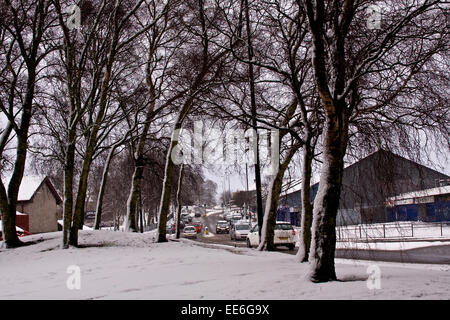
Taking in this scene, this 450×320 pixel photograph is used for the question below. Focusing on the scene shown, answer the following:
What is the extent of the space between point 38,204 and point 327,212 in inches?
1759

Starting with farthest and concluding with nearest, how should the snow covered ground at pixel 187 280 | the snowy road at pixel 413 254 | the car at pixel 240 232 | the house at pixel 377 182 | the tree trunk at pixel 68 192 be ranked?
the car at pixel 240 232 < the snowy road at pixel 413 254 < the tree trunk at pixel 68 192 < the house at pixel 377 182 < the snow covered ground at pixel 187 280

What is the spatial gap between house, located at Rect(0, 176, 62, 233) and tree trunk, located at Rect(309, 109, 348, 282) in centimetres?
3789

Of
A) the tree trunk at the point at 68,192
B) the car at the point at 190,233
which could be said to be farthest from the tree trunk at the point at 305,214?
the car at the point at 190,233

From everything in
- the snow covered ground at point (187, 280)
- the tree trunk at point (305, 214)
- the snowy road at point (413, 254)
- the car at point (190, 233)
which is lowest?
the car at point (190, 233)

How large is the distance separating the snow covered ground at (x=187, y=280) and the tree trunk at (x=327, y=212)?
28 centimetres

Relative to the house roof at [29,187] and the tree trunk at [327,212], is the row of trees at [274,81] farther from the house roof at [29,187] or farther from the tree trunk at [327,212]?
A: the house roof at [29,187]

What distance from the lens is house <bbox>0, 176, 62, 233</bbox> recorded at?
41.4m

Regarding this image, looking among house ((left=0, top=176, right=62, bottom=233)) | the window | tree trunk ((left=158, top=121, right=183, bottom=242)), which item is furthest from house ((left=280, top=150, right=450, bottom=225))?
house ((left=0, top=176, right=62, bottom=233))

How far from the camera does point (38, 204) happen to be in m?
44.7

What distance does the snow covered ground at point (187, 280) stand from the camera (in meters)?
5.44

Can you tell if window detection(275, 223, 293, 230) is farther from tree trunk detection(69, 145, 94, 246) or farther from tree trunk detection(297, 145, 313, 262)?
tree trunk detection(69, 145, 94, 246)
